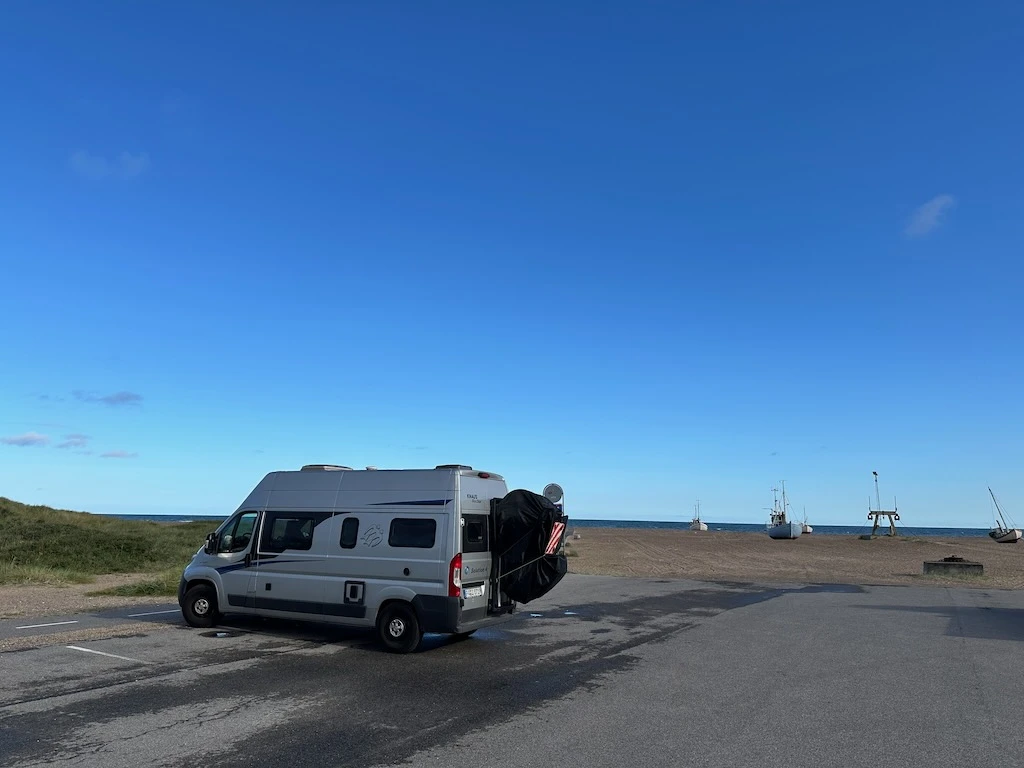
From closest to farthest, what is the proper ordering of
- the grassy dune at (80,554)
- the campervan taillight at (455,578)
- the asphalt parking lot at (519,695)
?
1. the asphalt parking lot at (519,695)
2. the campervan taillight at (455,578)
3. the grassy dune at (80,554)

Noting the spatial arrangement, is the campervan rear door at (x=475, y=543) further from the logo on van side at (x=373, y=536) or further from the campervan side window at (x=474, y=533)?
the logo on van side at (x=373, y=536)

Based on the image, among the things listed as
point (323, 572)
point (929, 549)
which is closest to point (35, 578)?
point (323, 572)

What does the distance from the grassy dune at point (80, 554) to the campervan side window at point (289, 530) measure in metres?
8.13

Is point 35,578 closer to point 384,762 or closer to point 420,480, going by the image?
point 420,480

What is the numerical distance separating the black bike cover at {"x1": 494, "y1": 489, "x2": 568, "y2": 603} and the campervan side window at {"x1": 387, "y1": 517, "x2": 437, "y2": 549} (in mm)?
1248

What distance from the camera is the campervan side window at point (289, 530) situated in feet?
38.5

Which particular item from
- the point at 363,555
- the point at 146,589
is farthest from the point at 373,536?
the point at 146,589

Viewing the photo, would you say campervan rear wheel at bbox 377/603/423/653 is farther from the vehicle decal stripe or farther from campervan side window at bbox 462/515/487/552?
the vehicle decal stripe

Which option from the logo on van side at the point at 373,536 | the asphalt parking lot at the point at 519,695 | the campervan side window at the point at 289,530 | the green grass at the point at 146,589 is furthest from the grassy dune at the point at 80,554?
the logo on van side at the point at 373,536

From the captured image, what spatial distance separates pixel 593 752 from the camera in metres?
6.17

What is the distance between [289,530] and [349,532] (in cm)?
122

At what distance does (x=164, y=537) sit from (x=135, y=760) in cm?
3461

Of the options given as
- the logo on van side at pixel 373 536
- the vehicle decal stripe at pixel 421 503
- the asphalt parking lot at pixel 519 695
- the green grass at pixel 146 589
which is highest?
the vehicle decal stripe at pixel 421 503

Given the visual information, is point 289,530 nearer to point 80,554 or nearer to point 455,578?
point 455,578
